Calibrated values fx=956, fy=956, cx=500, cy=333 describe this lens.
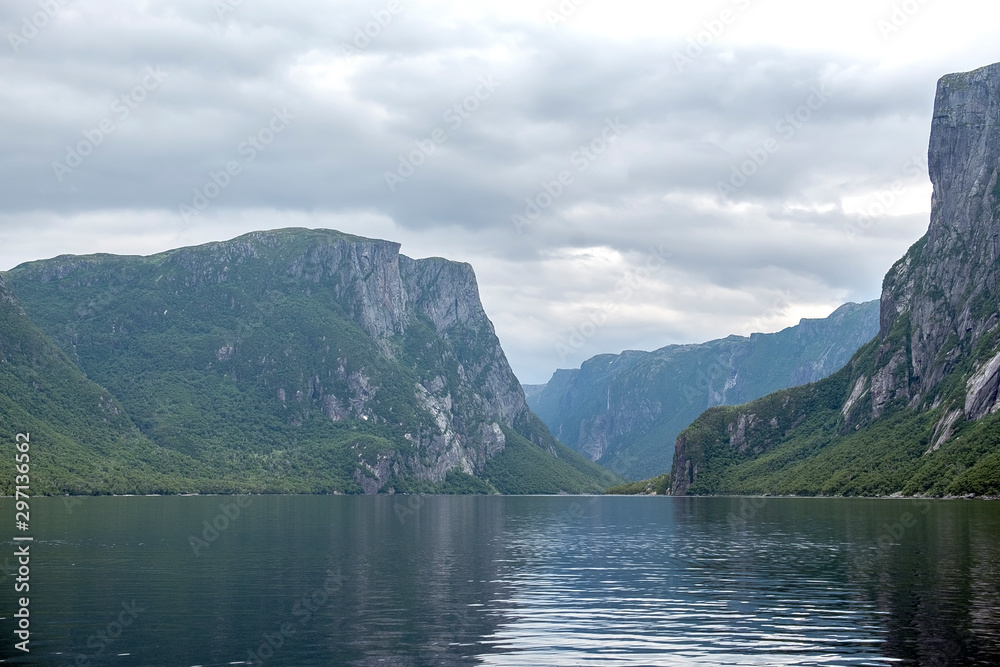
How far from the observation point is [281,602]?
2581 inches

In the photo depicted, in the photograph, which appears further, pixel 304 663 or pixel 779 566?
pixel 779 566

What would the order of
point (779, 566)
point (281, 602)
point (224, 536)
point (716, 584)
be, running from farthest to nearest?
point (224, 536), point (779, 566), point (716, 584), point (281, 602)

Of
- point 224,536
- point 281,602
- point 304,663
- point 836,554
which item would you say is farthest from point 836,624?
point 224,536

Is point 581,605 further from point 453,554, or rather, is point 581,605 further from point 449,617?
point 453,554

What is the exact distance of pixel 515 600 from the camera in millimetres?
67812

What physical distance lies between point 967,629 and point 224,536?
9677cm

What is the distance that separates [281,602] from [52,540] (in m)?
60.5

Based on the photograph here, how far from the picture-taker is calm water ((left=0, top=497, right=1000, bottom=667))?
49125mm

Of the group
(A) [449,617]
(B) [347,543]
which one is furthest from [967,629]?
(B) [347,543]

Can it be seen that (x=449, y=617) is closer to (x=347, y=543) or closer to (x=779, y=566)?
(x=779, y=566)

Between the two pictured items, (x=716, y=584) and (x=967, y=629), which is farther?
(x=716, y=584)

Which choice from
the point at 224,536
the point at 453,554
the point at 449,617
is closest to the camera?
the point at 449,617

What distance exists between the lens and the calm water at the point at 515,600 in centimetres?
4912

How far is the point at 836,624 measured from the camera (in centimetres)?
5622
